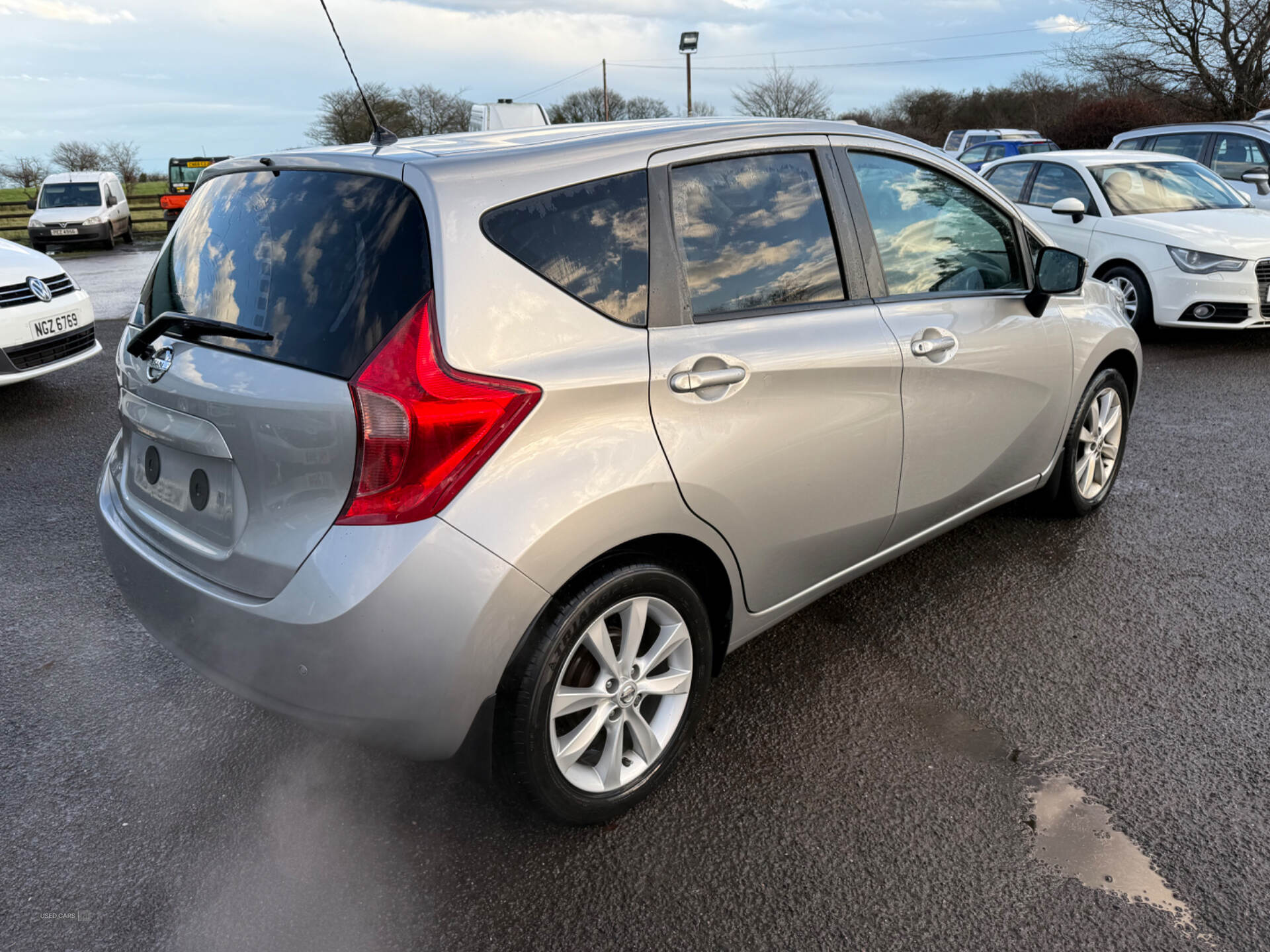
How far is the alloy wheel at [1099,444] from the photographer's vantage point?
4.14 metres

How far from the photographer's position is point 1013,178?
9.66 metres

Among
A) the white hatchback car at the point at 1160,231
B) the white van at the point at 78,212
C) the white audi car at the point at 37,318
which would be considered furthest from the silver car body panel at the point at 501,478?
the white van at the point at 78,212

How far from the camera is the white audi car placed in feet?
20.5

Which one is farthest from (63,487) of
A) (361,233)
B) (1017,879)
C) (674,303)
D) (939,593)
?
(1017,879)

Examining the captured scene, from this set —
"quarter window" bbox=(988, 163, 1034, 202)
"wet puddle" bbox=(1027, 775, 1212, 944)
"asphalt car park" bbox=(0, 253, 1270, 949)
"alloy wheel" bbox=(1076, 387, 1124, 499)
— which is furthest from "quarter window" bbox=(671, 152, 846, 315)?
"quarter window" bbox=(988, 163, 1034, 202)

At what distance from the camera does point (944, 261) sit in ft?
10.6

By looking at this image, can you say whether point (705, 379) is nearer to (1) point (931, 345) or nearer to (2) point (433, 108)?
(1) point (931, 345)

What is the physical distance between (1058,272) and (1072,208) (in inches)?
211

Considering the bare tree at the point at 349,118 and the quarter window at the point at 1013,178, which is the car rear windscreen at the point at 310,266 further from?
the bare tree at the point at 349,118

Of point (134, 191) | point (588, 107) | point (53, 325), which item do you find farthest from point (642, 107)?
point (53, 325)

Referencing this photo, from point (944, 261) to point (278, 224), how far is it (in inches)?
85.7

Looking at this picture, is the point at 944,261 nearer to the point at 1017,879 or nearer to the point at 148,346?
the point at 1017,879

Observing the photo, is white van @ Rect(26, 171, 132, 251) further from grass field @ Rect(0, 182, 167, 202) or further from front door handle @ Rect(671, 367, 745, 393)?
front door handle @ Rect(671, 367, 745, 393)

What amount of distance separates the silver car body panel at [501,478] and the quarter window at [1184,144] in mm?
10628
